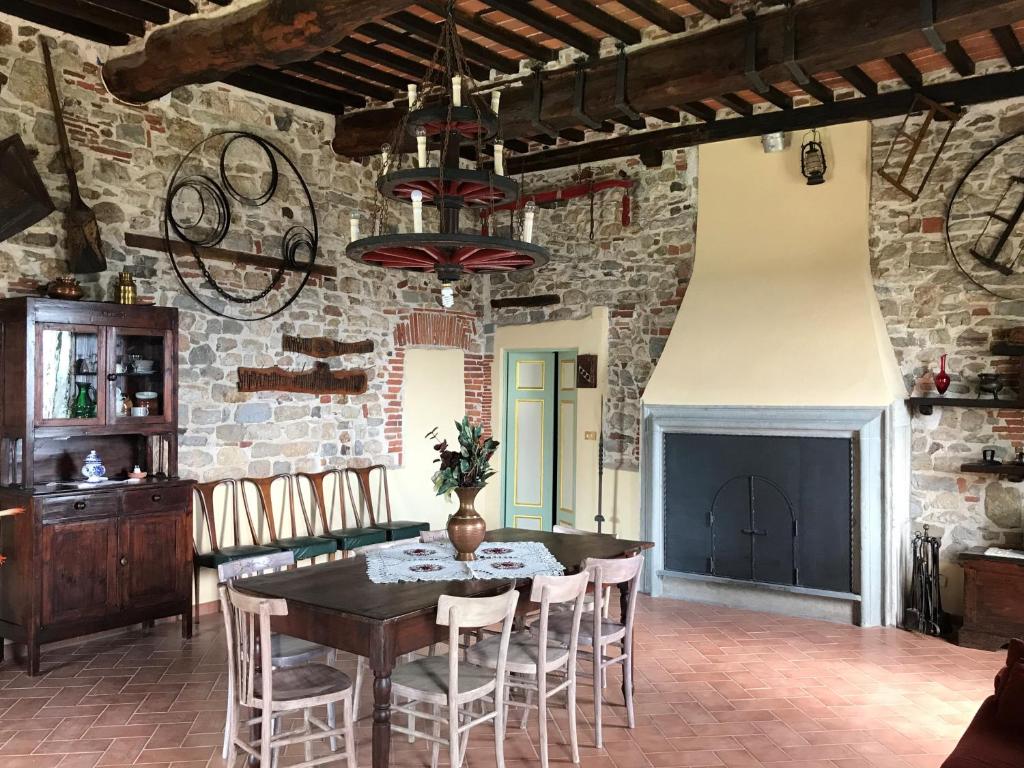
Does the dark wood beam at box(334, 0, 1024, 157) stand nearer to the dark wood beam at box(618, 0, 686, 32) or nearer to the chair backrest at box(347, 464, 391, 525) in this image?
the dark wood beam at box(618, 0, 686, 32)

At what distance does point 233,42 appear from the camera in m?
4.90

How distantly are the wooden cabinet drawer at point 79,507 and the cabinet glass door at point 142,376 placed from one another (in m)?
0.55

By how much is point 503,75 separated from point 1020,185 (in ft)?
12.3

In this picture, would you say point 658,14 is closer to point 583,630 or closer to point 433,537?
point 433,537

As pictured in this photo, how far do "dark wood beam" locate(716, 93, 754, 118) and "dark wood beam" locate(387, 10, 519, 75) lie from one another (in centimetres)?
165

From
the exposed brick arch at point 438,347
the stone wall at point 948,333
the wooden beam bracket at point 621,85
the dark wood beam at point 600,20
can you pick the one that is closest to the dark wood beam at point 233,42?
the dark wood beam at point 600,20

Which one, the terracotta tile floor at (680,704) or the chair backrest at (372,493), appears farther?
the chair backrest at (372,493)

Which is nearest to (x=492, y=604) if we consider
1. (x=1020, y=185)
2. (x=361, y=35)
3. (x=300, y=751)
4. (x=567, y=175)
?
(x=300, y=751)

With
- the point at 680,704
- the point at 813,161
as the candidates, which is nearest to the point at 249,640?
the point at 680,704

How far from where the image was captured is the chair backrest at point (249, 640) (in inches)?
129

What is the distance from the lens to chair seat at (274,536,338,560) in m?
6.37

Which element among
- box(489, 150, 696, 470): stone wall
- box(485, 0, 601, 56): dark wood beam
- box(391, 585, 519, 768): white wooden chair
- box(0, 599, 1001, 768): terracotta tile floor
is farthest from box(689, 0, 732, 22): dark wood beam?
box(0, 599, 1001, 768): terracotta tile floor

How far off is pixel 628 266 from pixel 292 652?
490 centimetres

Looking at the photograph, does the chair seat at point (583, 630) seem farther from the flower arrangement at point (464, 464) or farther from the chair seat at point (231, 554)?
the chair seat at point (231, 554)
